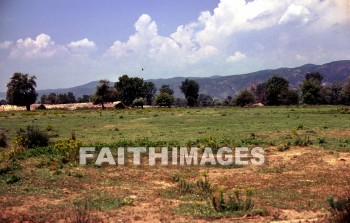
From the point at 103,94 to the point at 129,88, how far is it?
30039 mm

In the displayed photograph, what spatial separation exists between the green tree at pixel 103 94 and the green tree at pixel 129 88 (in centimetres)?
2790

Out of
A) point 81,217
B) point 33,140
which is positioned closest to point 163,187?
point 81,217

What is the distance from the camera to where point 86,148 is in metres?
19.4

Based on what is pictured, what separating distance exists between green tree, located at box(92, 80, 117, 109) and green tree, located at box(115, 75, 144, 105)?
91.5 feet

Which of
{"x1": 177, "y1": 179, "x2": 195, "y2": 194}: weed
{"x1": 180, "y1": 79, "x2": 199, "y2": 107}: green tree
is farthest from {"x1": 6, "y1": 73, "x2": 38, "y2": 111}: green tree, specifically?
{"x1": 177, "y1": 179, "x2": 195, "y2": 194}: weed

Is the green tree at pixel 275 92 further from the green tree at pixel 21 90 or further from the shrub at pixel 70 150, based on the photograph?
the shrub at pixel 70 150

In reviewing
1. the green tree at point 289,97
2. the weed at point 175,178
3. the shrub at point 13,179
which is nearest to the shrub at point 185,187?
the weed at point 175,178

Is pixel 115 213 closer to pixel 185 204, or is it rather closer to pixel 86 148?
pixel 185 204

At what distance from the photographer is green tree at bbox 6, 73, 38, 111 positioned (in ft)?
302

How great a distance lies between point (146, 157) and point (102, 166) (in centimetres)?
279

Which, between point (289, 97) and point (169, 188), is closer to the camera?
point (169, 188)

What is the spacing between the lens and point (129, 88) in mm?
122812

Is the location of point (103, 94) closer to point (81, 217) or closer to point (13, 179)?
point (13, 179)

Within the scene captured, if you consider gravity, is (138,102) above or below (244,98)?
below
